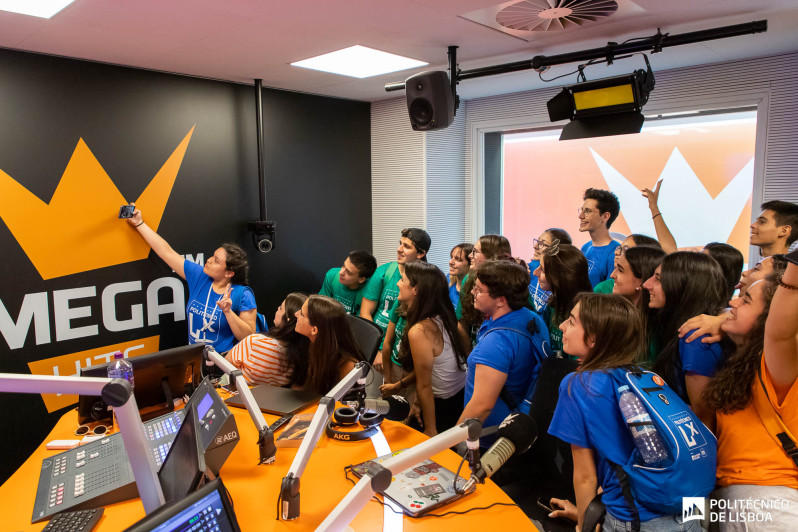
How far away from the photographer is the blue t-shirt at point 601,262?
3791mm

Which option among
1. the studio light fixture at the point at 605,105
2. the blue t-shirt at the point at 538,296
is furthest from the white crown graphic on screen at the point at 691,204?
the blue t-shirt at the point at 538,296

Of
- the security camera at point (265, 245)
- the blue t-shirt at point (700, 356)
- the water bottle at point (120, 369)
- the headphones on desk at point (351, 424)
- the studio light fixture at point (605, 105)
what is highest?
the studio light fixture at point (605, 105)

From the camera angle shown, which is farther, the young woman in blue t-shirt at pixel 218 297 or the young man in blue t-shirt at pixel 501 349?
the young woman in blue t-shirt at pixel 218 297

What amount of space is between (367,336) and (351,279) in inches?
49.7

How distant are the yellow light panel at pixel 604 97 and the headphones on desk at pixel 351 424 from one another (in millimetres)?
2577

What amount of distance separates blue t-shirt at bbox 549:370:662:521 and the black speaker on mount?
220 centimetres

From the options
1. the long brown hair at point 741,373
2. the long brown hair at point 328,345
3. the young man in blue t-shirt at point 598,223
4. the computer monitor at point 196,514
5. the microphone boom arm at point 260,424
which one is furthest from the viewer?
the young man in blue t-shirt at point 598,223

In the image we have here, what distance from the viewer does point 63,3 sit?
2.50m

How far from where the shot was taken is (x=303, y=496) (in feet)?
6.01

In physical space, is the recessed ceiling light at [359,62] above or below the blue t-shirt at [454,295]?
above

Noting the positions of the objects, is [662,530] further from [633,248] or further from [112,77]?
[112,77]

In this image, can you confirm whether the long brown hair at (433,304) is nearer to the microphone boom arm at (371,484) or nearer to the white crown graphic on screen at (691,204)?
the microphone boom arm at (371,484)

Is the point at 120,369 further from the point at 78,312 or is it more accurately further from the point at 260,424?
the point at 78,312

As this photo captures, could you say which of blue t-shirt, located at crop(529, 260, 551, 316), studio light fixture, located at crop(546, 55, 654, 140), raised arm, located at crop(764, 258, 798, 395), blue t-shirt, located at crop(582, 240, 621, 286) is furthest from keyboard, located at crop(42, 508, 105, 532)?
studio light fixture, located at crop(546, 55, 654, 140)
